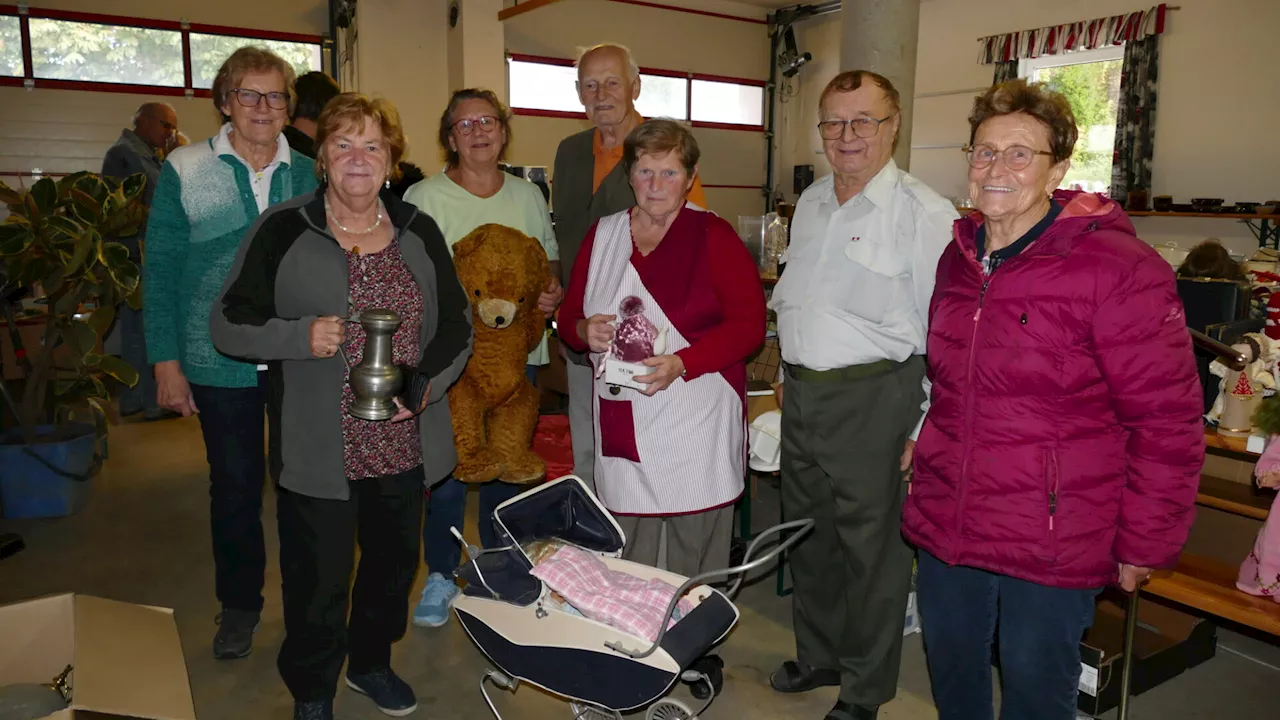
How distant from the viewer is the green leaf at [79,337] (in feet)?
12.4

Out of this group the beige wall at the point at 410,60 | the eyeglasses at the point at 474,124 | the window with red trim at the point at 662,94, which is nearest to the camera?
the eyeglasses at the point at 474,124

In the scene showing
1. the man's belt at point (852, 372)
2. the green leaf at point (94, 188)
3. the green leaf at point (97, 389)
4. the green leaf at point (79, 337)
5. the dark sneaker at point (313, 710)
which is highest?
the green leaf at point (94, 188)

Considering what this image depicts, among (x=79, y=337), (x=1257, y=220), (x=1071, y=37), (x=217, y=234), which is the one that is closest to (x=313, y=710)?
(x=217, y=234)

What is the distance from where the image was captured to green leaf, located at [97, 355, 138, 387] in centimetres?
381

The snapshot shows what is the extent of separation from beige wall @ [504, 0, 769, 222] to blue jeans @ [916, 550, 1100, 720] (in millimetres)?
9278

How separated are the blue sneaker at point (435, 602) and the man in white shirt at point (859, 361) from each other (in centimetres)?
129

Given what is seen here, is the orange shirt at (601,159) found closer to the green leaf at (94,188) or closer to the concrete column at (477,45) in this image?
the green leaf at (94,188)

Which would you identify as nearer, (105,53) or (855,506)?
(855,506)

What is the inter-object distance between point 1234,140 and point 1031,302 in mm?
8429

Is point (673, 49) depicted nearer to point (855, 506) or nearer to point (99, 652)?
point (855, 506)

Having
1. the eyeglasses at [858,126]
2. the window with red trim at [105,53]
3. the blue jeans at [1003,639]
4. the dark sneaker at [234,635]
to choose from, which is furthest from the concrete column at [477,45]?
the blue jeans at [1003,639]

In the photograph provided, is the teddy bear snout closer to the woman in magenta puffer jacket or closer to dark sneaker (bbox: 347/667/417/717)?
dark sneaker (bbox: 347/667/417/717)

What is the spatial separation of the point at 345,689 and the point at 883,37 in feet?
11.4

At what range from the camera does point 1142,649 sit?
272 centimetres
